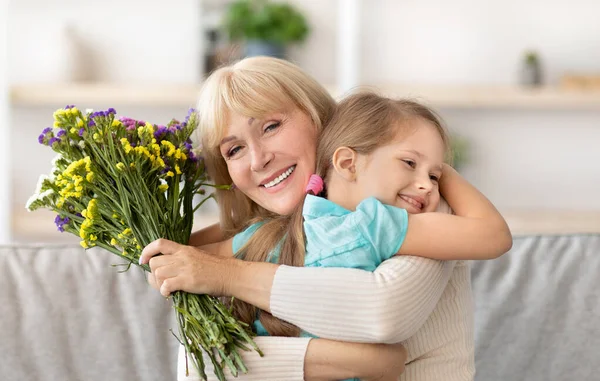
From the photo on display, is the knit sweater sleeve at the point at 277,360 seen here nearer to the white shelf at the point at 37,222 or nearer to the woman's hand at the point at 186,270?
the woman's hand at the point at 186,270

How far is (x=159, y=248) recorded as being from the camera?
1.63m

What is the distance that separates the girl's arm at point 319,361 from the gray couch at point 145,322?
1.99 feet

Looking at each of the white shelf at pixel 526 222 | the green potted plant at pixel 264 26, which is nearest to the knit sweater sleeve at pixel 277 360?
the white shelf at pixel 526 222

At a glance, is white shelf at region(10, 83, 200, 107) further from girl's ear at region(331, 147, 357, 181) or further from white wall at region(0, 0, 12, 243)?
girl's ear at region(331, 147, 357, 181)

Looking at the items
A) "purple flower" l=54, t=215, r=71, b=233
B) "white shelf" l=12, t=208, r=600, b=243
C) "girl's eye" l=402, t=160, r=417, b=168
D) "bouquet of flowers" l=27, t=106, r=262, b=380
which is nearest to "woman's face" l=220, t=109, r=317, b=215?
"bouquet of flowers" l=27, t=106, r=262, b=380

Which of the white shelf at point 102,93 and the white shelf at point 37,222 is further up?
the white shelf at point 102,93

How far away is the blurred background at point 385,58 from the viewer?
5.07m

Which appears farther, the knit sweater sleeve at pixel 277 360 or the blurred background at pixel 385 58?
the blurred background at pixel 385 58

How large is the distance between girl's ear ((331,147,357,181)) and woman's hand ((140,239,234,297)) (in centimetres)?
30

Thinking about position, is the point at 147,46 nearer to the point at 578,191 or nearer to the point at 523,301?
the point at 578,191

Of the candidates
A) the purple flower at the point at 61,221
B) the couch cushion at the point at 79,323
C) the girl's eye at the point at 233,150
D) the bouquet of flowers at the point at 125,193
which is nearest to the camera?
the bouquet of flowers at the point at 125,193

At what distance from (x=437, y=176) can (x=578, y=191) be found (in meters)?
3.85

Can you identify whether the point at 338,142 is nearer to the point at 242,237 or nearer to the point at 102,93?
the point at 242,237

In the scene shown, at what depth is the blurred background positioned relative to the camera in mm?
5066
